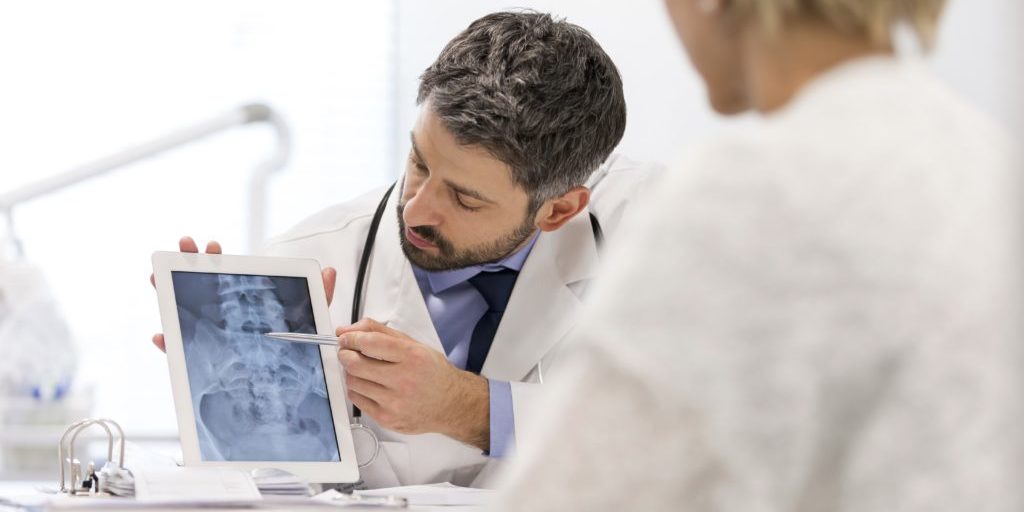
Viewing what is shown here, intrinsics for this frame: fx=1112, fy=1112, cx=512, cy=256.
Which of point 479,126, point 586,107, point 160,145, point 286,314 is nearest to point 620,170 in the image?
point 586,107

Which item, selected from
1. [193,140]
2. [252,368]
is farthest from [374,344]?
[193,140]

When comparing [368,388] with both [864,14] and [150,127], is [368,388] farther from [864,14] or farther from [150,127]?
[150,127]

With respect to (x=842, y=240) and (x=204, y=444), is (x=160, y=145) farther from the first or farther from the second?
(x=842, y=240)

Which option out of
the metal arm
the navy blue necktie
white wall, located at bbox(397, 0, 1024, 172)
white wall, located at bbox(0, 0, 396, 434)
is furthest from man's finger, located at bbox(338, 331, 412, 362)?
white wall, located at bbox(0, 0, 396, 434)

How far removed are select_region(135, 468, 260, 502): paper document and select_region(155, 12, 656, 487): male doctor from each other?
12.6 inches

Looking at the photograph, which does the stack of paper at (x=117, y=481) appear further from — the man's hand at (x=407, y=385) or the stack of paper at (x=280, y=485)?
the man's hand at (x=407, y=385)

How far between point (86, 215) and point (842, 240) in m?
3.18

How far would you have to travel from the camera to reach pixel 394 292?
1.76m

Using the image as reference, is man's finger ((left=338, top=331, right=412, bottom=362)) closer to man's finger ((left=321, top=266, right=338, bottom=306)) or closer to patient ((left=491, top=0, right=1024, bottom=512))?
man's finger ((left=321, top=266, right=338, bottom=306))

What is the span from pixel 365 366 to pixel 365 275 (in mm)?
310

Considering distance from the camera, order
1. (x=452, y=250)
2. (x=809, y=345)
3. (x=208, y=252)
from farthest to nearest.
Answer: (x=452, y=250) < (x=208, y=252) < (x=809, y=345)

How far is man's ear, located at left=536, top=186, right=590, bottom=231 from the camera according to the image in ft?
5.97

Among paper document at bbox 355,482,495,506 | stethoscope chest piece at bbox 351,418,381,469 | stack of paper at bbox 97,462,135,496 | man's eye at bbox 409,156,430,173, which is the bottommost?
stethoscope chest piece at bbox 351,418,381,469

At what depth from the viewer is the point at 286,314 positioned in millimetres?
1497
